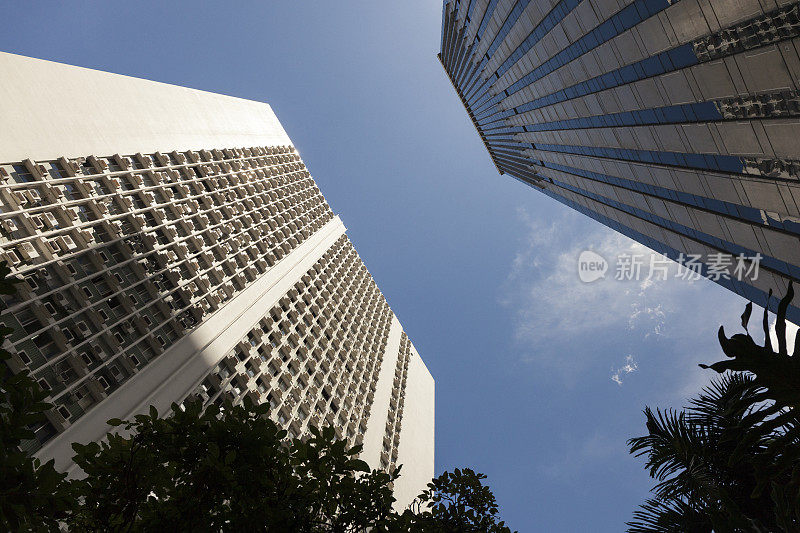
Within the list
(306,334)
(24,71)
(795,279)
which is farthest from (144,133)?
(795,279)

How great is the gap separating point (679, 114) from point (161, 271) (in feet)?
112

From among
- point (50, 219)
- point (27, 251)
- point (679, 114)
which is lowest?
point (27, 251)

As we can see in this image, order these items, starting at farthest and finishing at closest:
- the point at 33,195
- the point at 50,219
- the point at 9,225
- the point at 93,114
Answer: the point at 93,114 < the point at 50,219 < the point at 33,195 < the point at 9,225

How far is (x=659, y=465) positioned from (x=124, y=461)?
506 inches

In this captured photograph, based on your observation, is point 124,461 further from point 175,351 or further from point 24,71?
point 24,71

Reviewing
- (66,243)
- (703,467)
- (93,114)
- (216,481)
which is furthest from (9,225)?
(703,467)

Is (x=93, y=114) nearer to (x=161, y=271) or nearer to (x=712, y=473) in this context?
(x=161, y=271)

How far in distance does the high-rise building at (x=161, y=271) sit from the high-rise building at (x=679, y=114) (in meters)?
31.3

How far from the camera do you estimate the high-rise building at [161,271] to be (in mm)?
20703

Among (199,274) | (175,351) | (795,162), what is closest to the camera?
(795,162)

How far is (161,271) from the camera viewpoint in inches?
1118

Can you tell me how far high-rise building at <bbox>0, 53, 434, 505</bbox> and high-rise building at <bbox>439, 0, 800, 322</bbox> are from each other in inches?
1234

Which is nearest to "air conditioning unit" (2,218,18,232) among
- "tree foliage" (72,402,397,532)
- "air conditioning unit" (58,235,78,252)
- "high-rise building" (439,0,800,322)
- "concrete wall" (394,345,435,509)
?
"air conditioning unit" (58,235,78,252)

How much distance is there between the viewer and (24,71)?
23250mm
